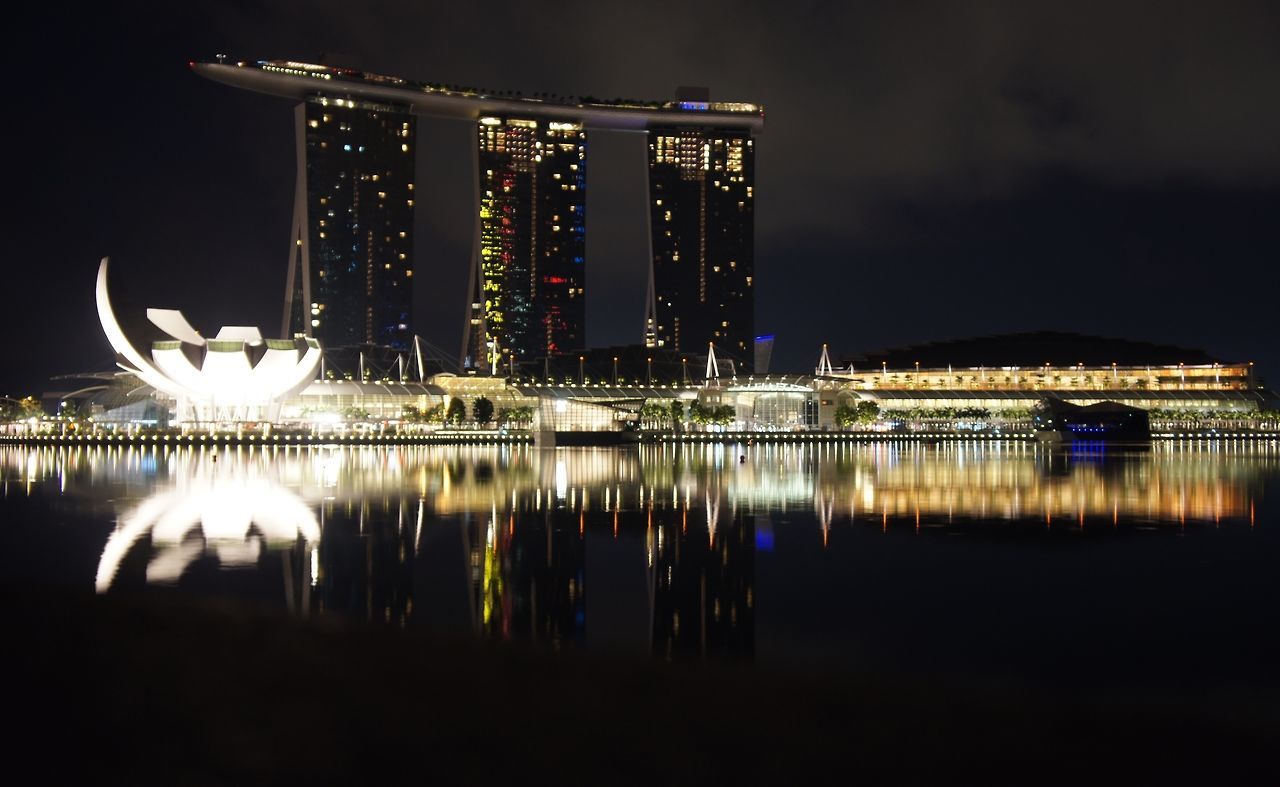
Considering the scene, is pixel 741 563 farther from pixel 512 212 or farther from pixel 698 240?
pixel 698 240

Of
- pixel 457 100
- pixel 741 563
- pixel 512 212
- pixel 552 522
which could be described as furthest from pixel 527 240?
pixel 741 563

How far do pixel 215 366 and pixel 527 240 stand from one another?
189ft

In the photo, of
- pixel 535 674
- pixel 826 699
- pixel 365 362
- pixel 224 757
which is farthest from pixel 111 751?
pixel 365 362

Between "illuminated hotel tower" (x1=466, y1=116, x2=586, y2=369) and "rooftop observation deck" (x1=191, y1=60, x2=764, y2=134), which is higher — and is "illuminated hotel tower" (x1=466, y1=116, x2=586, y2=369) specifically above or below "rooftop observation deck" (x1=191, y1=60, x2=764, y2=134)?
below

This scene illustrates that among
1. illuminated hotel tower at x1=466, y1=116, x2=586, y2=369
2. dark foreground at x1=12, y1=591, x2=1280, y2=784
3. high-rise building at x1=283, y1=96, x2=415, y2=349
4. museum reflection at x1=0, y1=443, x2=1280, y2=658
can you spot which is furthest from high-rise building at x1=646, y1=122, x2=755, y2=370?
dark foreground at x1=12, y1=591, x2=1280, y2=784

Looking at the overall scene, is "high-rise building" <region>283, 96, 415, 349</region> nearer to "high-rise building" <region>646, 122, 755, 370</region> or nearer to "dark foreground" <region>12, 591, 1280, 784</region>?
"high-rise building" <region>646, 122, 755, 370</region>

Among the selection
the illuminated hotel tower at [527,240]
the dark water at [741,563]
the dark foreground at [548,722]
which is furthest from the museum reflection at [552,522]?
the illuminated hotel tower at [527,240]

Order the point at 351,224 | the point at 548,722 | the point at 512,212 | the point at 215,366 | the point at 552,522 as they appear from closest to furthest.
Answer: the point at 548,722 → the point at 552,522 → the point at 215,366 → the point at 351,224 → the point at 512,212

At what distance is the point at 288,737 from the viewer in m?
5.52

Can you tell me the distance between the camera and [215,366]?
67688mm

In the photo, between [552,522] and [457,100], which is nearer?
[552,522]

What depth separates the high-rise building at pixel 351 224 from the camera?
109 m

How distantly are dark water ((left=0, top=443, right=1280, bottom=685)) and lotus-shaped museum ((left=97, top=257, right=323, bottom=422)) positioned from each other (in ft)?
139

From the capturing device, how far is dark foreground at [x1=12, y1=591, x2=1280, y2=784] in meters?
5.11
